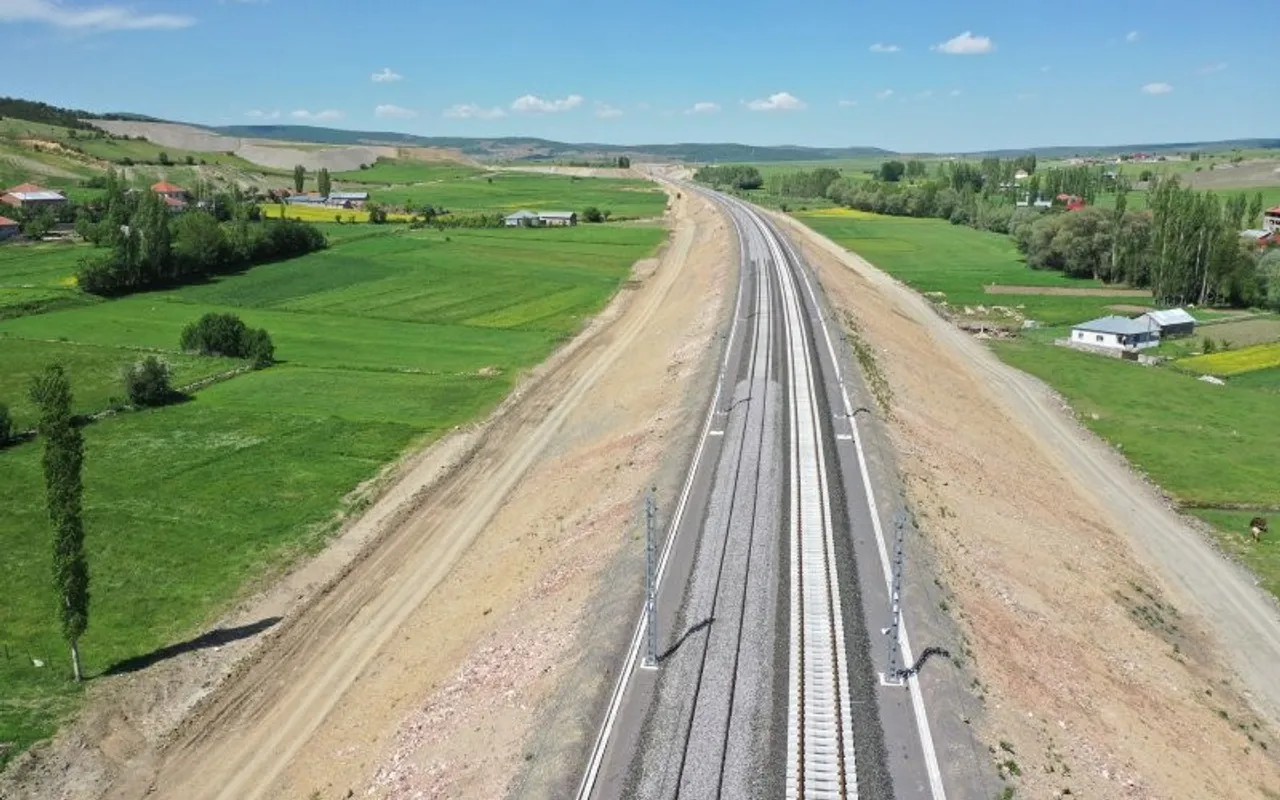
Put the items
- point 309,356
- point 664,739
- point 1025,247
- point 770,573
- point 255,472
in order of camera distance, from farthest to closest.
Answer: point 1025,247 → point 309,356 → point 255,472 → point 770,573 → point 664,739

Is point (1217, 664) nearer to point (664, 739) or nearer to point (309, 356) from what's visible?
point (664, 739)

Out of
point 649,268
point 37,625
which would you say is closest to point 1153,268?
point 649,268

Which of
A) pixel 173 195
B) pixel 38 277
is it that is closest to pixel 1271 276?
pixel 38 277

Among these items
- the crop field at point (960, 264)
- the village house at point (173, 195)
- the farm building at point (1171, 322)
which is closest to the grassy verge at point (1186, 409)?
the crop field at point (960, 264)

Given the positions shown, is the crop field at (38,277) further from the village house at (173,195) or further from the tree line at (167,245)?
the village house at (173,195)

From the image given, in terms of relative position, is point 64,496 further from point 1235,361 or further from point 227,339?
point 1235,361

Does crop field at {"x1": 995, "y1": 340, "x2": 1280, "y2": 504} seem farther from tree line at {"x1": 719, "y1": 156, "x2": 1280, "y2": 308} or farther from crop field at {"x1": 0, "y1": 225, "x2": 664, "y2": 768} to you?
crop field at {"x1": 0, "y1": 225, "x2": 664, "y2": 768}
